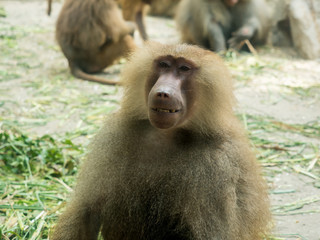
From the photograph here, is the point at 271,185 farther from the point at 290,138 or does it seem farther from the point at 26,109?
the point at 26,109

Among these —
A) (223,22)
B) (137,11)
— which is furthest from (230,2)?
(137,11)

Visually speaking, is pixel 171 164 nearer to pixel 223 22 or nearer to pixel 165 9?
pixel 223 22

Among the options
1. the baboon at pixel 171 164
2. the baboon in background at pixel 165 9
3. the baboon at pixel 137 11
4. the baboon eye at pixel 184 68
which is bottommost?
the baboon in background at pixel 165 9

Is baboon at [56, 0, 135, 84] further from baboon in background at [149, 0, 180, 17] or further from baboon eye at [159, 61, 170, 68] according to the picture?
baboon in background at [149, 0, 180, 17]

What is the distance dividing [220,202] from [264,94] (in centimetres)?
369

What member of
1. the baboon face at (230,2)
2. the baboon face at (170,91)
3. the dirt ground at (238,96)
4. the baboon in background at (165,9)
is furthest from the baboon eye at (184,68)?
the baboon in background at (165,9)

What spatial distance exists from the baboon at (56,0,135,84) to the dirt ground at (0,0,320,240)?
0.84 feet

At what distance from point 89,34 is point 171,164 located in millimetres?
4644

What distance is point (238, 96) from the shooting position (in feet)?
17.9

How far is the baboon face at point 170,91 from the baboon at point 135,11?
18.8 feet

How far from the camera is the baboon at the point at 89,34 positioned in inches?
251

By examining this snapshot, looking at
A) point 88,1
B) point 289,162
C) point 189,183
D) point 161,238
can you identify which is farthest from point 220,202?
point 88,1

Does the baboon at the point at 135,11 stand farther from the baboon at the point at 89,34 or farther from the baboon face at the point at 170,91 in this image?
the baboon face at the point at 170,91

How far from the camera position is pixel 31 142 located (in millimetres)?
3768
